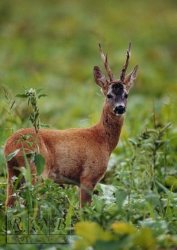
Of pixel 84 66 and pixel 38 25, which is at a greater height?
pixel 38 25

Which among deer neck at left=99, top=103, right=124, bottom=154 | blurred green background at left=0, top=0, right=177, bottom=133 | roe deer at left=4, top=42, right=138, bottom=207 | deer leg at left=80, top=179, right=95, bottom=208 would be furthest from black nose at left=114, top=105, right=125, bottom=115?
blurred green background at left=0, top=0, right=177, bottom=133

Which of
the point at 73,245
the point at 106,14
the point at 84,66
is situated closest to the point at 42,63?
the point at 84,66

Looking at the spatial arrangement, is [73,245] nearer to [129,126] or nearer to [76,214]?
[76,214]

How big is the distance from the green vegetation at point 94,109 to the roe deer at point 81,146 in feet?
0.53

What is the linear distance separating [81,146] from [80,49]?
14.3m

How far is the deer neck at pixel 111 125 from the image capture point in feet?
27.4

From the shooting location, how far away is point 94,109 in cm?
1234

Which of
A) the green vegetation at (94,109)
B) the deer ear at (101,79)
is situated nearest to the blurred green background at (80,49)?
the green vegetation at (94,109)

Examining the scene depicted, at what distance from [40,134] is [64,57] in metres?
13.7

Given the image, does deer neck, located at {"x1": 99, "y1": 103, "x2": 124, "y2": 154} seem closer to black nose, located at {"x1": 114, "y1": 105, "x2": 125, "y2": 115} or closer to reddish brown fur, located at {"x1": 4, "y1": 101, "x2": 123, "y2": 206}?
reddish brown fur, located at {"x1": 4, "y1": 101, "x2": 123, "y2": 206}

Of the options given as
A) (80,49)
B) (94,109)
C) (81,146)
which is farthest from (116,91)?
(80,49)

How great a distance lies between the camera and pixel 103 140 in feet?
27.0

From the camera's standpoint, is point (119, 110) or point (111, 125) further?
point (111, 125)

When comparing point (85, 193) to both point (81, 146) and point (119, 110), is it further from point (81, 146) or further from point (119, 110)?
point (119, 110)
